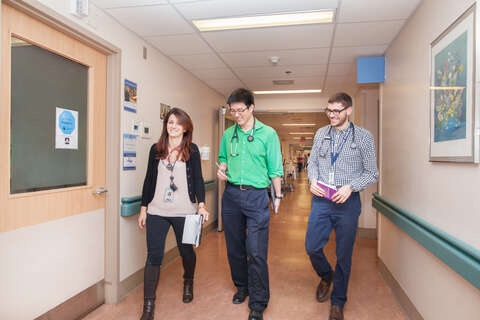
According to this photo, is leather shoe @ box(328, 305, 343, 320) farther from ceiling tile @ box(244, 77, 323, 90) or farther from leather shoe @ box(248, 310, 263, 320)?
ceiling tile @ box(244, 77, 323, 90)

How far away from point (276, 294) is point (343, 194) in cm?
126

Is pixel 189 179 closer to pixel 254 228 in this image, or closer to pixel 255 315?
pixel 254 228

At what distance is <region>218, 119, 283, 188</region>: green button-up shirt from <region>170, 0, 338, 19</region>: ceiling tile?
37.1 inches

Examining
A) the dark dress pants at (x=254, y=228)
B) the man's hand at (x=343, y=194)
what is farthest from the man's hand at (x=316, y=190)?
the dark dress pants at (x=254, y=228)

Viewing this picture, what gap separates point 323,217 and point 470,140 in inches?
44.8

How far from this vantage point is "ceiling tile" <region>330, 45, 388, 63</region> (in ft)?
11.2

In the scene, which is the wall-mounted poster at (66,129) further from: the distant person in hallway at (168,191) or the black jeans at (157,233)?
the black jeans at (157,233)

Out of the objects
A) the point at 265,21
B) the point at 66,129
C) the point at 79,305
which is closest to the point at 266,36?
the point at 265,21

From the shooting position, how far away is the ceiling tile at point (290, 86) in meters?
4.88

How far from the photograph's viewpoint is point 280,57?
3744mm

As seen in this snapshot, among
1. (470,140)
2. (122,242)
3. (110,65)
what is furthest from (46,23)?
(470,140)

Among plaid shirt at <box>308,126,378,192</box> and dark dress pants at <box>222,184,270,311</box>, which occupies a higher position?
plaid shirt at <box>308,126,378,192</box>

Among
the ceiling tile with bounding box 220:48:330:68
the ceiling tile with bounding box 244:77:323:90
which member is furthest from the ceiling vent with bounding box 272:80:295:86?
the ceiling tile with bounding box 220:48:330:68

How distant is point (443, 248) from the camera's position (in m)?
1.84
